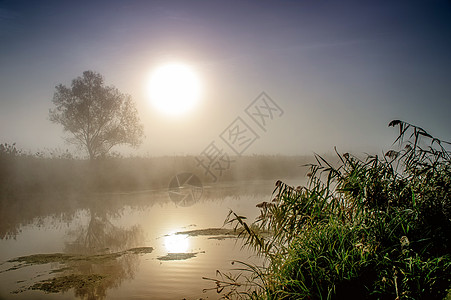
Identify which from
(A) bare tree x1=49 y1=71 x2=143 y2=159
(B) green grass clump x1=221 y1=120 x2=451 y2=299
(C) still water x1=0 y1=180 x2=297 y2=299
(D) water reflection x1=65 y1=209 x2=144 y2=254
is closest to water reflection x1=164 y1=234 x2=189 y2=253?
(C) still water x1=0 y1=180 x2=297 y2=299

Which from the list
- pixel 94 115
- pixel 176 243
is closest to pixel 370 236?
pixel 176 243

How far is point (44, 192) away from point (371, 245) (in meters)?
23.5

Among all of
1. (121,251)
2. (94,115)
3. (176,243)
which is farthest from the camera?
(94,115)

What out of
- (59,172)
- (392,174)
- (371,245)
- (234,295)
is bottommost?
(234,295)

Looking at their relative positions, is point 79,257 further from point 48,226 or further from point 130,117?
point 130,117

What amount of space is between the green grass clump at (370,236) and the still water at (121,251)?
2.02 metres

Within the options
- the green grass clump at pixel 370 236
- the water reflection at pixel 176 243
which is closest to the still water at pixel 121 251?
the water reflection at pixel 176 243

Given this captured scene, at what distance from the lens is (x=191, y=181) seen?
3048cm

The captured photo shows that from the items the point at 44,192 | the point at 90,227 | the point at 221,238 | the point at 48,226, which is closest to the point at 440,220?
the point at 221,238

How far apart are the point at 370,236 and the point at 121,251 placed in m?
7.42

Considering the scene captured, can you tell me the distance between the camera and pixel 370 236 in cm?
560

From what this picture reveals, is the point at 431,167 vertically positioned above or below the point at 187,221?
above

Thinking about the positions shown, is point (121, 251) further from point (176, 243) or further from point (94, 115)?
point (94, 115)

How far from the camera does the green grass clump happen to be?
505cm
